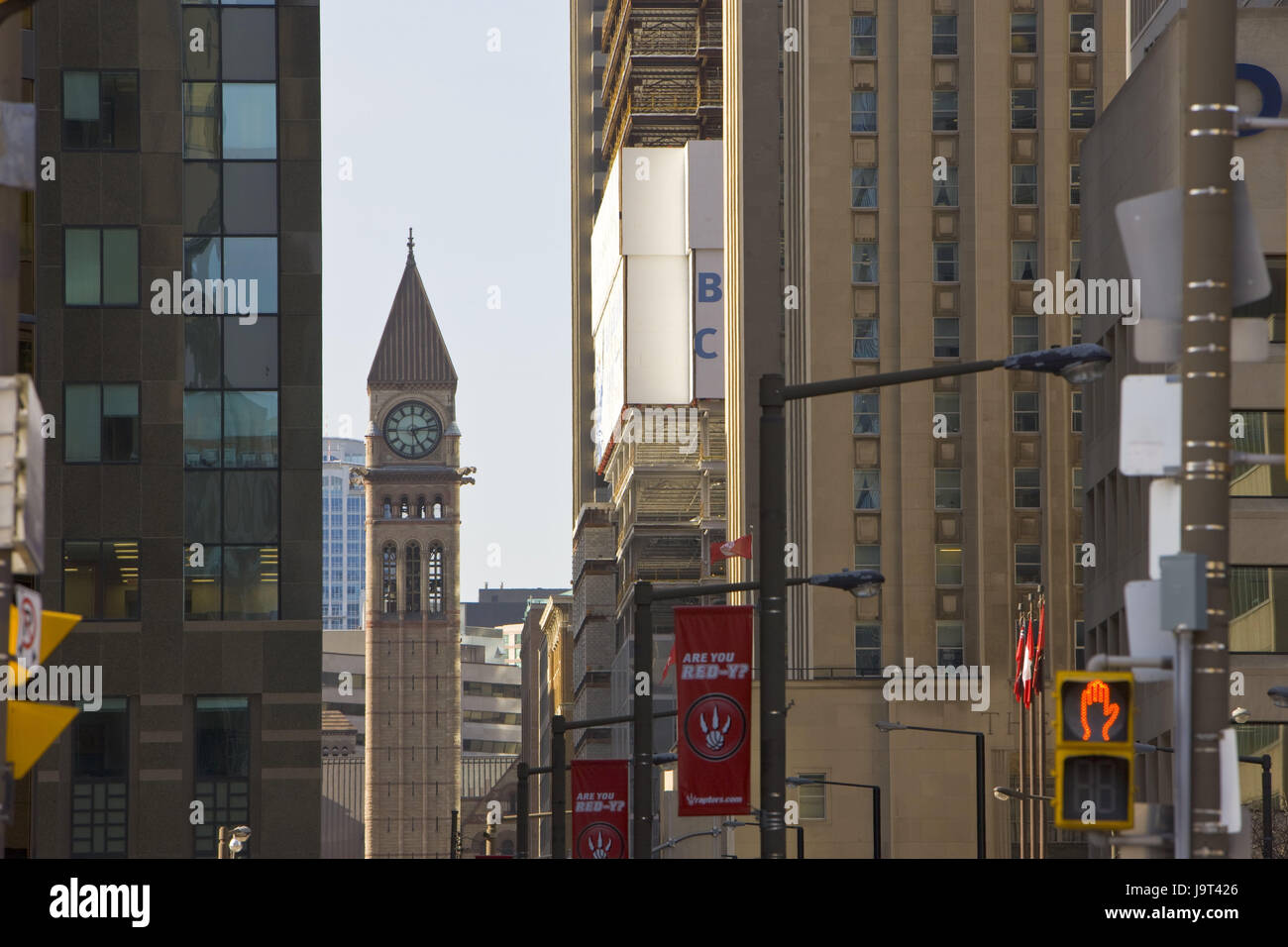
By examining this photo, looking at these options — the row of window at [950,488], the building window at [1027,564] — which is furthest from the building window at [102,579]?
the building window at [1027,564]

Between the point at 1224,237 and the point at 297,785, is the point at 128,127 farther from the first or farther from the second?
the point at 1224,237

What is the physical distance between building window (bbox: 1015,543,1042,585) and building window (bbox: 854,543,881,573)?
577 centimetres

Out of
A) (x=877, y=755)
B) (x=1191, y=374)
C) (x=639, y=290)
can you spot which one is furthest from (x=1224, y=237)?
(x=639, y=290)

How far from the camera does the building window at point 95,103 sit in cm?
5981

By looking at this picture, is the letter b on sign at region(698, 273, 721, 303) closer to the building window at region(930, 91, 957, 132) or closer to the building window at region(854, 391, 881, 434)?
the building window at region(930, 91, 957, 132)

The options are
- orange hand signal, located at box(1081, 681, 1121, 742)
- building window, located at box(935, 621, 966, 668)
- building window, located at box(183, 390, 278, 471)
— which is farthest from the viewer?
building window, located at box(935, 621, 966, 668)

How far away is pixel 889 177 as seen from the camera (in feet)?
316

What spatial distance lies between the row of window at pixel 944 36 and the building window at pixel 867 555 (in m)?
20.7

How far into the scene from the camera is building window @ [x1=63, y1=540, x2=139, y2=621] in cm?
5928

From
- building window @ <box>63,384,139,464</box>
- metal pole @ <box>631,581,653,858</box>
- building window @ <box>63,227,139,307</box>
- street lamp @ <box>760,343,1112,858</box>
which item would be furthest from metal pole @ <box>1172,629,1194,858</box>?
building window @ <box>63,227,139,307</box>

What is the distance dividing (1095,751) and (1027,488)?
84068mm
